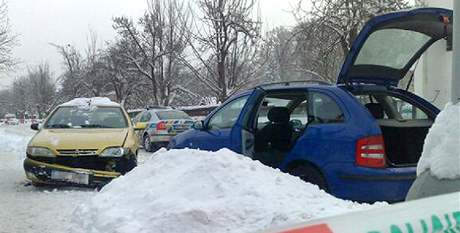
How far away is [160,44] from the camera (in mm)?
33406

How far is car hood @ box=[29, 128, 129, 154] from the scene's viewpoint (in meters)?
9.13

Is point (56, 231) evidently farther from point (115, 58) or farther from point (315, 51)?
point (115, 58)

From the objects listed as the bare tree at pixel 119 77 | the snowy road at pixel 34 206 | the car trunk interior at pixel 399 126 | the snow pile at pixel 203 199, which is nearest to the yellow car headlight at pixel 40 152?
the snowy road at pixel 34 206

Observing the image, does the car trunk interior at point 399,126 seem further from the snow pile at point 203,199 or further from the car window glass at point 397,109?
the snow pile at point 203,199

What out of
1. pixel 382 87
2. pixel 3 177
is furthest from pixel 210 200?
pixel 3 177

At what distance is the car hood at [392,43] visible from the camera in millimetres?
6105

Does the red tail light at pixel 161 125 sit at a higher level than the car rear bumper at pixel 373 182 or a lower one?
higher

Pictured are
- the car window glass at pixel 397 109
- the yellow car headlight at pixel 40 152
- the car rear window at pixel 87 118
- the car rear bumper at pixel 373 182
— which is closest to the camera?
the car rear bumper at pixel 373 182

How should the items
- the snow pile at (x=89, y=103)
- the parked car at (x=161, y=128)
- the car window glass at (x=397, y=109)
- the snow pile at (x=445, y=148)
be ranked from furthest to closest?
the parked car at (x=161, y=128), the snow pile at (x=89, y=103), the car window glass at (x=397, y=109), the snow pile at (x=445, y=148)

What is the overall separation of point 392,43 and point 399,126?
37.2 inches

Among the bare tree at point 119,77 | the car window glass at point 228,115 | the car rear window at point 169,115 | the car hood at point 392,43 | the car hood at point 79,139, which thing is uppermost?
the bare tree at point 119,77

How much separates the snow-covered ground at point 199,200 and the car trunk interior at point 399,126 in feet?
5.25

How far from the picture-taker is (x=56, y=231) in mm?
6441

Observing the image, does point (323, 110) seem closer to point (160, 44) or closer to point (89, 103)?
point (89, 103)
